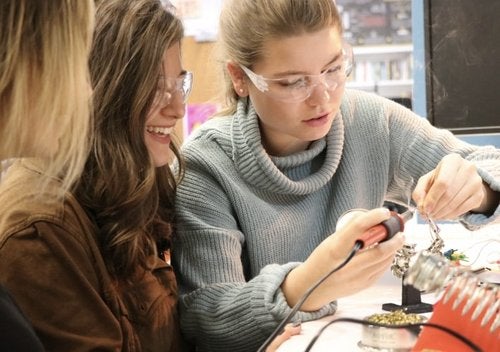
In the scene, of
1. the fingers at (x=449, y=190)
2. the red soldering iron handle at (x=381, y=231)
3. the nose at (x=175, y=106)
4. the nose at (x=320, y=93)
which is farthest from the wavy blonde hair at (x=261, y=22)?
the red soldering iron handle at (x=381, y=231)

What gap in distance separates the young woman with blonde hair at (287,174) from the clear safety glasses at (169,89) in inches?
6.8

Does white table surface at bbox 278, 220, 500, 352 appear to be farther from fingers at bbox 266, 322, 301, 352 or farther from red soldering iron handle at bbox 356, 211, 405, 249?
red soldering iron handle at bbox 356, 211, 405, 249

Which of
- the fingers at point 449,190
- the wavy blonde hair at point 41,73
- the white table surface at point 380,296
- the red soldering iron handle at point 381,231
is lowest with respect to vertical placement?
the white table surface at point 380,296

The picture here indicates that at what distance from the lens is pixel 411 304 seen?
123 cm

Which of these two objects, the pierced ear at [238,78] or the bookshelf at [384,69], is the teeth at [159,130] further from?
the bookshelf at [384,69]

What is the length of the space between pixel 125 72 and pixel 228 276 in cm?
42

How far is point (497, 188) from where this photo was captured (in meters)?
1.41

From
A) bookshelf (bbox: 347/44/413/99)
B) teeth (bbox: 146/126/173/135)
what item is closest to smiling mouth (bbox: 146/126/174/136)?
teeth (bbox: 146/126/173/135)

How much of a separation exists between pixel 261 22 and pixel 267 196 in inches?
13.9

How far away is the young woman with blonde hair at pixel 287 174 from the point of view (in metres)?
1.27

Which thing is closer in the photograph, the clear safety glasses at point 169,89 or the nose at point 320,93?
the clear safety glasses at point 169,89

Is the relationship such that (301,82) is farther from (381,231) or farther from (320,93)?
(381,231)

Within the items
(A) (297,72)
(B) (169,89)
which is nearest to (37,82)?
(B) (169,89)

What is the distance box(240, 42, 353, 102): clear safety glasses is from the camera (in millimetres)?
1377
